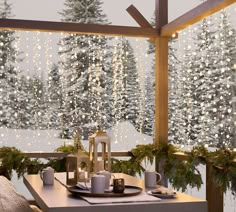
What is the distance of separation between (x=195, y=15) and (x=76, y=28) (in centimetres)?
144

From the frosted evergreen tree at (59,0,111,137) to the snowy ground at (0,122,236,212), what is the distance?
21 cm

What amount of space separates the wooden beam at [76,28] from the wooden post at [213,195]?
6.23 ft

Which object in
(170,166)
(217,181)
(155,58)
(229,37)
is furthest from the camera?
(155,58)

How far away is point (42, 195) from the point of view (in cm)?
288

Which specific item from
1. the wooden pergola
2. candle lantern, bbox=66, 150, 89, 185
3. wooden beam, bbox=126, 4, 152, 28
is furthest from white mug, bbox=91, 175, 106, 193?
wooden beam, bbox=126, 4, 152, 28

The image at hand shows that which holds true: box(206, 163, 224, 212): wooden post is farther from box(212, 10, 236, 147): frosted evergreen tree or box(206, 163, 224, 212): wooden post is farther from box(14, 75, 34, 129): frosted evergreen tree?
box(14, 75, 34, 129): frosted evergreen tree

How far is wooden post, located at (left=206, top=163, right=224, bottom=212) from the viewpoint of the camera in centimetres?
491

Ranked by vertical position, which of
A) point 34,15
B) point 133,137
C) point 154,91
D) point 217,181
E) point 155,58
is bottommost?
point 217,181

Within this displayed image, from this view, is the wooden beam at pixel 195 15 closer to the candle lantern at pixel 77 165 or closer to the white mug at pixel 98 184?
the candle lantern at pixel 77 165

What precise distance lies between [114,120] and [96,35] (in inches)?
43.1

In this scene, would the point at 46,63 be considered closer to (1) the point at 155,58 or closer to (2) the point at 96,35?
(2) the point at 96,35

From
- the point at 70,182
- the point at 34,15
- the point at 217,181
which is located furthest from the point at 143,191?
the point at 34,15

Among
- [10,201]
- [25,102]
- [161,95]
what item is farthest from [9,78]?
[10,201]

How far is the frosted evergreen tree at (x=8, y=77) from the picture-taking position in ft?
19.8
